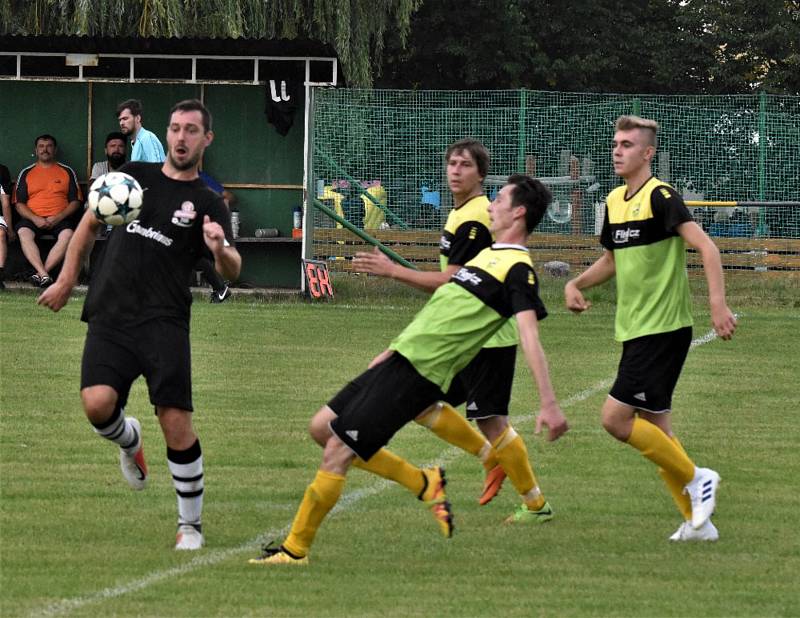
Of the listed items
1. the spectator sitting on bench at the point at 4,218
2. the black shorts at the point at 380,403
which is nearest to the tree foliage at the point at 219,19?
the spectator sitting on bench at the point at 4,218

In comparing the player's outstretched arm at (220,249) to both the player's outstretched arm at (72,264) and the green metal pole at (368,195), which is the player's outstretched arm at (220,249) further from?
the green metal pole at (368,195)

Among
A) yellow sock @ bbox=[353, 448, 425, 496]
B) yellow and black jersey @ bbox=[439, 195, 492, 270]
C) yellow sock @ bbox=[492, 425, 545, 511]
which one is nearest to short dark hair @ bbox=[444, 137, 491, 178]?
yellow and black jersey @ bbox=[439, 195, 492, 270]

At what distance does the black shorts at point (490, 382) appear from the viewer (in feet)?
26.2

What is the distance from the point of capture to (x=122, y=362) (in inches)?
271

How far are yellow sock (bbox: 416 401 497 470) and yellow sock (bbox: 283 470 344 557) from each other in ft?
4.42

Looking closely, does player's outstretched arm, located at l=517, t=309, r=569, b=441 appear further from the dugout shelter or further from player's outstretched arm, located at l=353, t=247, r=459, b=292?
the dugout shelter

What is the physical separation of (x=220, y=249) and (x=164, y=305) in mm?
450

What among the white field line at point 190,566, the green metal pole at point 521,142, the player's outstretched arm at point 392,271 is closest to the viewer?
the white field line at point 190,566

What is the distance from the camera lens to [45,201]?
19234mm

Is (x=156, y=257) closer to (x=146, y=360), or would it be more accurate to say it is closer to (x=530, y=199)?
(x=146, y=360)

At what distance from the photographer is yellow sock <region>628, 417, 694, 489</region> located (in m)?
7.33

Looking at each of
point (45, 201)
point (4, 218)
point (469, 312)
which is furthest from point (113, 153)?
point (469, 312)

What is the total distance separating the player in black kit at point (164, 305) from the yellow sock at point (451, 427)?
134 cm

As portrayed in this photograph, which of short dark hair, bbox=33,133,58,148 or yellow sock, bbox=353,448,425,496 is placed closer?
yellow sock, bbox=353,448,425,496
